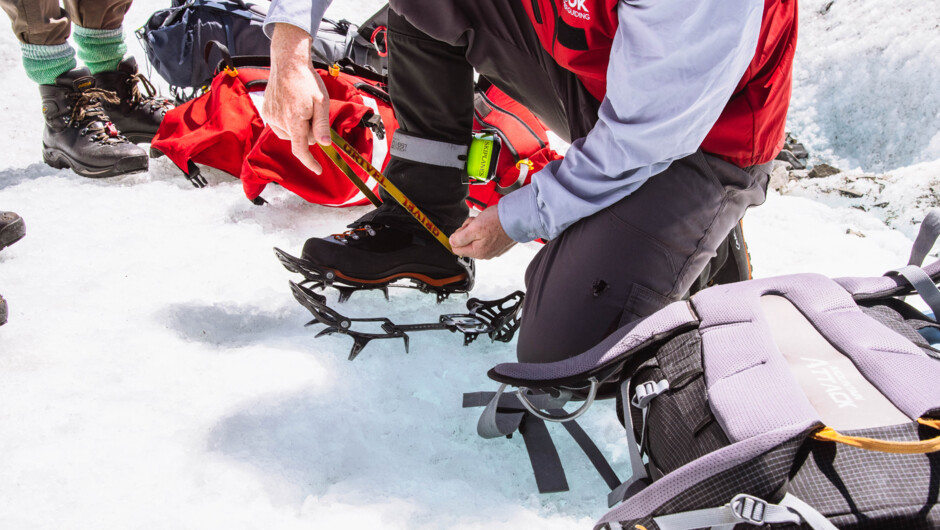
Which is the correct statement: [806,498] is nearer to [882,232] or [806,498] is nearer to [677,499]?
[677,499]

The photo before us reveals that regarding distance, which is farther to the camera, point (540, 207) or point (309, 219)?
point (309, 219)

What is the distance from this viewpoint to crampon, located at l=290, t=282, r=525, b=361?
148 centimetres

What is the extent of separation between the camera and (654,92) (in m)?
0.99

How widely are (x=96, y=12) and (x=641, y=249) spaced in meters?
2.48

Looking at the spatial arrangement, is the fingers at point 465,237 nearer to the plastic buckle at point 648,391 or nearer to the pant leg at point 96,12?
the plastic buckle at point 648,391

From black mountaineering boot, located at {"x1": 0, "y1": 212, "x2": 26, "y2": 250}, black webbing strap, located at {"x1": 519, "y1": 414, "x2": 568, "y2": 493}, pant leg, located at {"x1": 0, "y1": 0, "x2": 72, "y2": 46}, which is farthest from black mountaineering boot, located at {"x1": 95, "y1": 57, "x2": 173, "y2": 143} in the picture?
black webbing strap, located at {"x1": 519, "y1": 414, "x2": 568, "y2": 493}

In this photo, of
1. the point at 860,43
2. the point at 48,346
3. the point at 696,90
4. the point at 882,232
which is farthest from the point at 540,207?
the point at 860,43

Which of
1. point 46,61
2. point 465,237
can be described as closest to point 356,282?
point 465,237

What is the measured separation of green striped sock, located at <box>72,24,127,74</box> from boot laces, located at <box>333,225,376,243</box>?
170 cm

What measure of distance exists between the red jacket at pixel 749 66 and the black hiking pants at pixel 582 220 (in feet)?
0.19

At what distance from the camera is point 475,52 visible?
1576 millimetres

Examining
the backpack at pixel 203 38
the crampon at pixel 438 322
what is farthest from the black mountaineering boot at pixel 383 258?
the backpack at pixel 203 38

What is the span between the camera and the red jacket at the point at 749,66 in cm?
112

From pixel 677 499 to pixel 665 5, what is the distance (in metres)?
0.73
